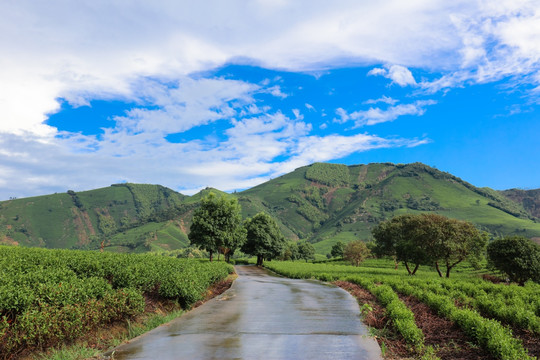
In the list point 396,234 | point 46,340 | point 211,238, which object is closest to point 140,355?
point 46,340

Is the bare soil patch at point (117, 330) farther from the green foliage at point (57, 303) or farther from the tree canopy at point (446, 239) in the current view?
the tree canopy at point (446, 239)

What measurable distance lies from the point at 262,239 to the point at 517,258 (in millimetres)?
45819

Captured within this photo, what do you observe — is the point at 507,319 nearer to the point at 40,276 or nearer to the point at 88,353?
the point at 88,353

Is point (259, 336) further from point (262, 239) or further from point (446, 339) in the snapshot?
point (262, 239)

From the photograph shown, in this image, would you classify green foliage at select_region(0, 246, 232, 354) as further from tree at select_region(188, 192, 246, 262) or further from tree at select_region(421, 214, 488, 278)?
tree at select_region(421, 214, 488, 278)

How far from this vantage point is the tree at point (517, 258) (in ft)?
123

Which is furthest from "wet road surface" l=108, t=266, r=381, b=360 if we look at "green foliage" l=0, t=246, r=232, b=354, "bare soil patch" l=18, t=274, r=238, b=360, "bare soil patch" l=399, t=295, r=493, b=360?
"bare soil patch" l=399, t=295, r=493, b=360

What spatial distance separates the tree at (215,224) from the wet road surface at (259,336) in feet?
121

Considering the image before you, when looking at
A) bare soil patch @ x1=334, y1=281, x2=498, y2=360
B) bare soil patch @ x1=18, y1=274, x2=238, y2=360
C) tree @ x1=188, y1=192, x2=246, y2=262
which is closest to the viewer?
bare soil patch @ x1=334, y1=281, x2=498, y2=360

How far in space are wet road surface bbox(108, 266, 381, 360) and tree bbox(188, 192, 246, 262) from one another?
36729mm

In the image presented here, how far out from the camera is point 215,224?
49438 millimetres

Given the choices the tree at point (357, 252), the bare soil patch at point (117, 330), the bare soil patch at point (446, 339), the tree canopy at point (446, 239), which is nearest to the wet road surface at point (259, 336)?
the bare soil patch at point (117, 330)

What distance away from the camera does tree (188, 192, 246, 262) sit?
48812 millimetres

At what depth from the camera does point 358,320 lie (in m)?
10.5
